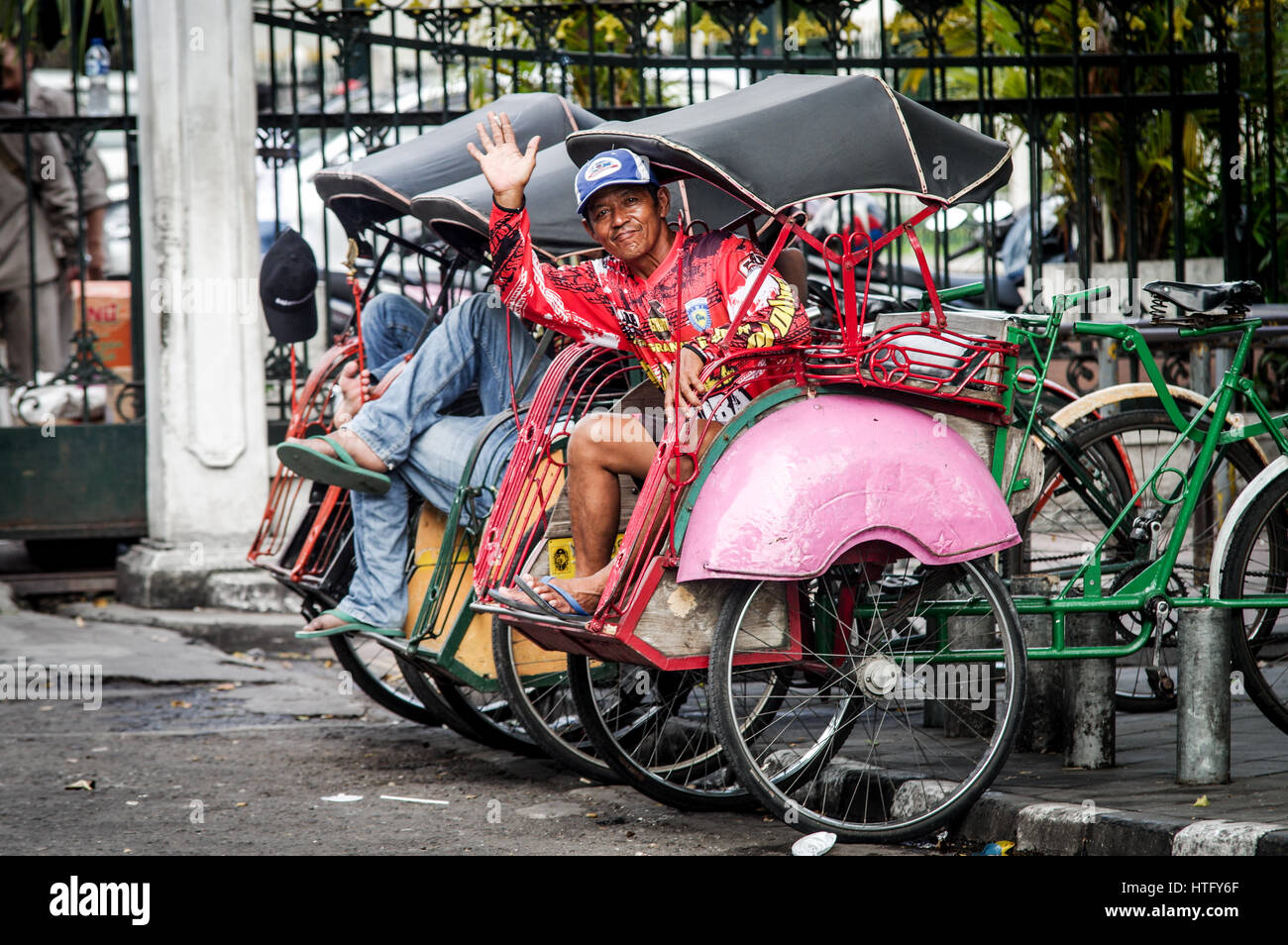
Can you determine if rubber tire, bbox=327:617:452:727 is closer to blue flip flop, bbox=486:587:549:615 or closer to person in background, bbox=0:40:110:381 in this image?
blue flip flop, bbox=486:587:549:615

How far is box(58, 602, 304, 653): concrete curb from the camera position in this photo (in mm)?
8047

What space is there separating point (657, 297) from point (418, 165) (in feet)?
5.28

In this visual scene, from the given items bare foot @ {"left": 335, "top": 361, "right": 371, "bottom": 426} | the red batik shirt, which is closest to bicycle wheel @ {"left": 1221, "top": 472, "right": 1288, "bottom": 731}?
the red batik shirt

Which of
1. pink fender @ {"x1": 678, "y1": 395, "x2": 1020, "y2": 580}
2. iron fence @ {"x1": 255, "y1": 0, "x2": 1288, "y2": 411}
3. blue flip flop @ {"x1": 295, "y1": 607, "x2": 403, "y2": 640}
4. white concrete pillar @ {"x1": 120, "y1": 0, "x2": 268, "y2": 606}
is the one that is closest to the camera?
pink fender @ {"x1": 678, "y1": 395, "x2": 1020, "y2": 580}

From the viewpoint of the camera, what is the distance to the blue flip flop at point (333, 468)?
5.28 meters

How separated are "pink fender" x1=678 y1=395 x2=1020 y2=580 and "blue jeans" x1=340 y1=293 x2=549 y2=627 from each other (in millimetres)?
1220

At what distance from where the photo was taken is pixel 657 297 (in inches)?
188

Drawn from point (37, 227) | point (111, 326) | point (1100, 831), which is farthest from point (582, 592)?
point (37, 227)

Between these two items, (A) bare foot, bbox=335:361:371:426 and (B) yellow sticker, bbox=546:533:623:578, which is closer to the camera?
(B) yellow sticker, bbox=546:533:623:578

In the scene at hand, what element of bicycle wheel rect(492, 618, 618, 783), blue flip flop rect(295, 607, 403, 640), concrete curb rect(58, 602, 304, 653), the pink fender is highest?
the pink fender

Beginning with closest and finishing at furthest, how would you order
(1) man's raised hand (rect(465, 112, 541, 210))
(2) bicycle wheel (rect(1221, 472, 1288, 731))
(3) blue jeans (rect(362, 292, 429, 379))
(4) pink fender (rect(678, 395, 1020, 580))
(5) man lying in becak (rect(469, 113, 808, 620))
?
1. (4) pink fender (rect(678, 395, 1020, 580))
2. (5) man lying in becak (rect(469, 113, 808, 620))
3. (1) man's raised hand (rect(465, 112, 541, 210))
4. (2) bicycle wheel (rect(1221, 472, 1288, 731))
5. (3) blue jeans (rect(362, 292, 429, 379))

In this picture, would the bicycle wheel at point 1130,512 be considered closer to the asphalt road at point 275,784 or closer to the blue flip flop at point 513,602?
the asphalt road at point 275,784

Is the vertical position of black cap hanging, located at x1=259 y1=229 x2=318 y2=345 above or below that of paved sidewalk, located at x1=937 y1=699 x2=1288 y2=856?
above
